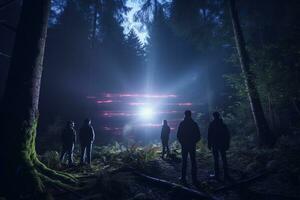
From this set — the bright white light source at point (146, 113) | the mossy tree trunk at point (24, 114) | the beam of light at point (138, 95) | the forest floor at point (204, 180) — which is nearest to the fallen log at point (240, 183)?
the forest floor at point (204, 180)

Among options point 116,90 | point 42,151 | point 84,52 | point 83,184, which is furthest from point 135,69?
point 83,184

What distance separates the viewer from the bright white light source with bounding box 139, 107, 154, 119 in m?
27.5

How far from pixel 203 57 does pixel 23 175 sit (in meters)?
24.1

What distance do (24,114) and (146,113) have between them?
21125mm

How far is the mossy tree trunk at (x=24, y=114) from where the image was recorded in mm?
6195

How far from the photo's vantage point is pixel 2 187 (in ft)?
19.8

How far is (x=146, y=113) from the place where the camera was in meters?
27.6

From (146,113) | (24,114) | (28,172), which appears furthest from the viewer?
(146,113)

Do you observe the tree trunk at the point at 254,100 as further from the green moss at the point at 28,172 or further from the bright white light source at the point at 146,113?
the bright white light source at the point at 146,113

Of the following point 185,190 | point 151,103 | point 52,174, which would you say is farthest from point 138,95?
point 185,190

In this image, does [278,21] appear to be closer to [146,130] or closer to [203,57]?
[203,57]

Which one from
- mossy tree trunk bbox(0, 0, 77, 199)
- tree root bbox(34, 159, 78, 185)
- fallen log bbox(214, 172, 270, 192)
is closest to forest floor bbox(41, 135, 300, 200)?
fallen log bbox(214, 172, 270, 192)

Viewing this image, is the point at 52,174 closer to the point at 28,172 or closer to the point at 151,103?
the point at 28,172

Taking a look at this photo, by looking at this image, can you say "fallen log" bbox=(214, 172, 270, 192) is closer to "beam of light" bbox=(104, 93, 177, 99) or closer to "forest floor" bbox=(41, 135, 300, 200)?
"forest floor" bbox=(41, 135, 300, 200)
